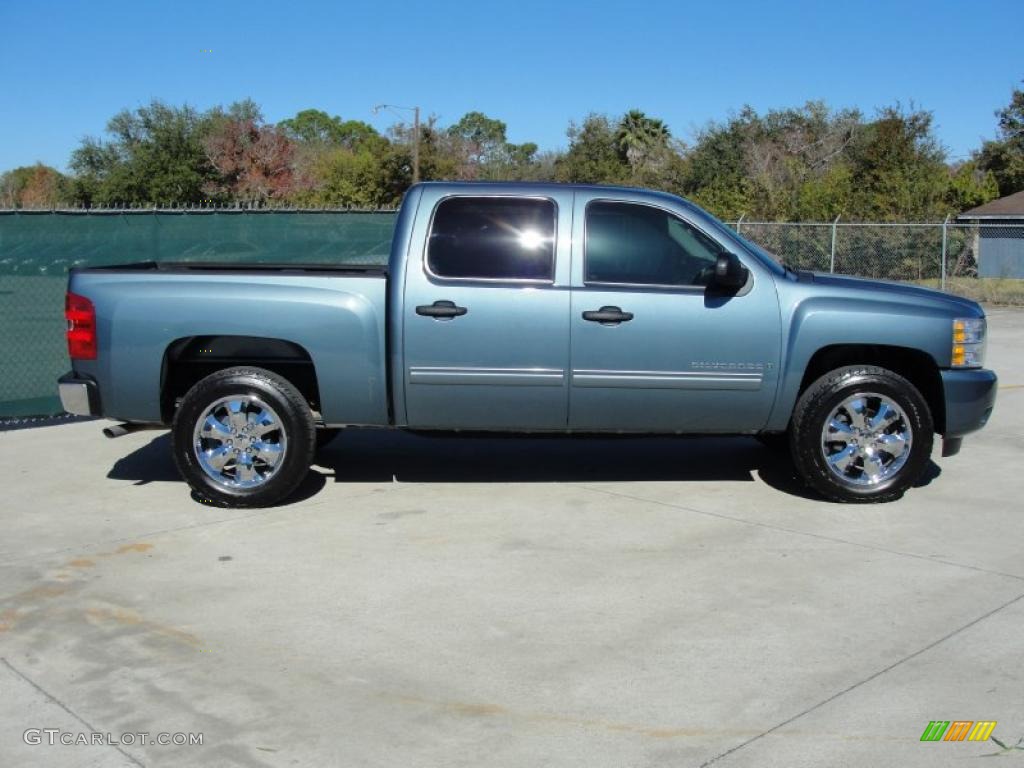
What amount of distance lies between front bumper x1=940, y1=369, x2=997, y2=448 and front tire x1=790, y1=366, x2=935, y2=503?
0.15 meters

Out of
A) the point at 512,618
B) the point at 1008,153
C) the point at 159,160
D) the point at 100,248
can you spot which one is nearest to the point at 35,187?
the point at 159,160

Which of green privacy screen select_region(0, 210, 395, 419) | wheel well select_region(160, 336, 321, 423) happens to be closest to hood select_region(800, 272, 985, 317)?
wheel well select_region(160, 336, 321, 423)

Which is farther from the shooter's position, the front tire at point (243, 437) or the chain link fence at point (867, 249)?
the chain link fence at point (867, 249)

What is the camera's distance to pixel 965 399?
22.5 ft

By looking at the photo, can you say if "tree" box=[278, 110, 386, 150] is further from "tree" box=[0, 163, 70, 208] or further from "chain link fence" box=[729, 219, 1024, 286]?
"chain link fence" box=[729, 219, 1024, 286]

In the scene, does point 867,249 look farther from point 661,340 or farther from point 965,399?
point 661,340

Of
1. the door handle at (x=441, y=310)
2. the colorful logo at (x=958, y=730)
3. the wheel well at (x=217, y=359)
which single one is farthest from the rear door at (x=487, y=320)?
the colorful logo at (x=958, y=730)

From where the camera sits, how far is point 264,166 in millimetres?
52062

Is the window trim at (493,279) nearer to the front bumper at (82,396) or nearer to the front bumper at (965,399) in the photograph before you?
the front bumper at (82,396)

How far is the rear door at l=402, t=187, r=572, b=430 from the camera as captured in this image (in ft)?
21.8

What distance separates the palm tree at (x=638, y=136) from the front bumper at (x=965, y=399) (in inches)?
2049

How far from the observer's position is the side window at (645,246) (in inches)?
268

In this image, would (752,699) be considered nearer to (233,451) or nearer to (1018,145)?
(233,451)

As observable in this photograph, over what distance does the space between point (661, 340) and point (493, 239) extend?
119 cm
